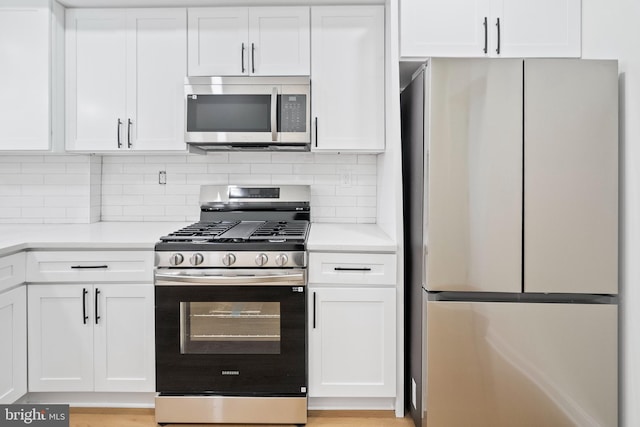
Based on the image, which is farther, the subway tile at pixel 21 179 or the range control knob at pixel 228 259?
the subway tile at pixel 21 179

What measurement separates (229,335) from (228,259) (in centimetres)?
38

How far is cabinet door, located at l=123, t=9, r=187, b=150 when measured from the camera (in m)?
2.83

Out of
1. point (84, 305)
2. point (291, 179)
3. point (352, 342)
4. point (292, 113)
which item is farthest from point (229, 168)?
point (352, 342)

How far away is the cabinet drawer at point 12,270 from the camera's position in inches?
86.7

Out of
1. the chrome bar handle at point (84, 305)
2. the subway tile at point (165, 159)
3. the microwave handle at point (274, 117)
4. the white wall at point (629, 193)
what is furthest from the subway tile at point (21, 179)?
the white wall at point (629, 193)

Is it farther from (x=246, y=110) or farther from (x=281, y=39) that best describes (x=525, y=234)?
(x=281, y=39)

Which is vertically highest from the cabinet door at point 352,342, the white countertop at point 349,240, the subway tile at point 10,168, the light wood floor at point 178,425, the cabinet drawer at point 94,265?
the subway tile at point 10,168

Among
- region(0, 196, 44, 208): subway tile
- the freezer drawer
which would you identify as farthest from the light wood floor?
region(0, 196, 44, 208): subway tile

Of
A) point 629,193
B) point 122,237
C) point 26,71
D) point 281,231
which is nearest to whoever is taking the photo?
point 629,193

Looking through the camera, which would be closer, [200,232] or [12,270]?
[12,270]

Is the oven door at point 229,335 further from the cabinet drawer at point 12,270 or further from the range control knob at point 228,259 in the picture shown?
the cabinet drawer at point 12,270

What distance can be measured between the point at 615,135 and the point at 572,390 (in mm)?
1108

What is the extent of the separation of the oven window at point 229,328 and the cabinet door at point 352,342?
21 centimetres

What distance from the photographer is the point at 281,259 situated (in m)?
2.32
